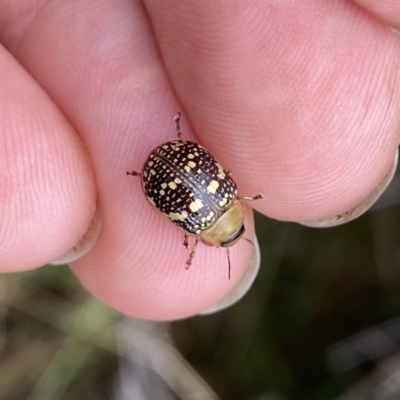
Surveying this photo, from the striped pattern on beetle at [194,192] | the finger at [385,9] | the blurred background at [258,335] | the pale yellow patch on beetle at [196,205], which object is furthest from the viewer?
the blurred background at [258,335]

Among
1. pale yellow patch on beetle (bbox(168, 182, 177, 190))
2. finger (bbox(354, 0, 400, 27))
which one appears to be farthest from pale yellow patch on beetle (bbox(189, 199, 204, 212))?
finger (bbox(354, 0, 400, 27))

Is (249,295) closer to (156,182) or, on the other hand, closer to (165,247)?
(165,247)

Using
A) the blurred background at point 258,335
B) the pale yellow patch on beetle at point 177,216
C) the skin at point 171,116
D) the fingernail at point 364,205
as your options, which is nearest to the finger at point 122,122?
the skin at point 171,116

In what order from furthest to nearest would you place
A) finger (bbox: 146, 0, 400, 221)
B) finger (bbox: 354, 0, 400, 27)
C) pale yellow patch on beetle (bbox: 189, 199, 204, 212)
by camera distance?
pale yellow patch on beetle (bbox: 189, 199, 204, 212) → finger (bbox: 146, 0, 400, 221) → finger (bbox: 354, 0, 400, 27)

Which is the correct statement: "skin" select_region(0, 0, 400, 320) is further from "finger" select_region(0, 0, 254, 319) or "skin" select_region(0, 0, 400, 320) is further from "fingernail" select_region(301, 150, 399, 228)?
"fingernail" select_region(301, 150, 399, 228)

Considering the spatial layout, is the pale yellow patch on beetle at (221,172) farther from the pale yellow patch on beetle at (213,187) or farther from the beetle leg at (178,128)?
the beetle leg at (178,128)

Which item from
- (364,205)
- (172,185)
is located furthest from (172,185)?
(364,205)
